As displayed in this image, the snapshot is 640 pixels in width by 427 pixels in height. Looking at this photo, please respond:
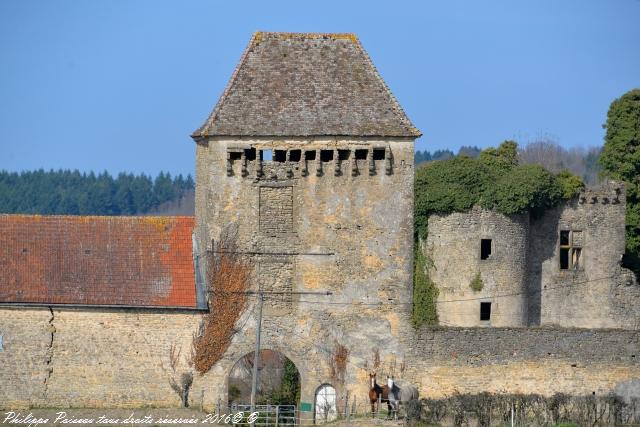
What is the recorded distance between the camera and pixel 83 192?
16462cm

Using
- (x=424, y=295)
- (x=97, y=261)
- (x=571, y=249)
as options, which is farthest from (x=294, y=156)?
(x=571, y=249)

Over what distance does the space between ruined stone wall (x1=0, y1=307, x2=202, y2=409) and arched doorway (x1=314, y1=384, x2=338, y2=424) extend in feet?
12.4

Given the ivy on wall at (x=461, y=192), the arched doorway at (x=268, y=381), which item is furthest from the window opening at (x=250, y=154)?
the ivy on wall at (x=461, y=192)

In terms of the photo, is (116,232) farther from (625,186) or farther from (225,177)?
(625,186)

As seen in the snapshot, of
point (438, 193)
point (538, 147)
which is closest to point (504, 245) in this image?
point (438, 193)

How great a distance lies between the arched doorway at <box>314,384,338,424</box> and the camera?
5028cm

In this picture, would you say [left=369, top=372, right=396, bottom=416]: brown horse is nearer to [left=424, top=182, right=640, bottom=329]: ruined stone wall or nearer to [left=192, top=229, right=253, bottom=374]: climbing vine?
[left=192, top=229, right=253, bottom=374]: climbing vine

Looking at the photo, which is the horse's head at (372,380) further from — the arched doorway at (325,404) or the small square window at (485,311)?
the small square window at (485,311)

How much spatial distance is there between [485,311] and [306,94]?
13.0 metres

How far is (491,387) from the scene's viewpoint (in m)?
50.7

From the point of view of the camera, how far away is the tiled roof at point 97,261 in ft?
164

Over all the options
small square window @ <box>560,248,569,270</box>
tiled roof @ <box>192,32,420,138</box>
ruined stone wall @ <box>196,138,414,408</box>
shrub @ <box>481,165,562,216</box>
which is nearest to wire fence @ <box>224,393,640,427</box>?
ruined stone wall @ <box>196,138,414,408</box>

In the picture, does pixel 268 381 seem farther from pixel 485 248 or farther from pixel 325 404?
pixel 325 404

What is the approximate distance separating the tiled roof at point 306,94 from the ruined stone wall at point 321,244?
2.03 ft
